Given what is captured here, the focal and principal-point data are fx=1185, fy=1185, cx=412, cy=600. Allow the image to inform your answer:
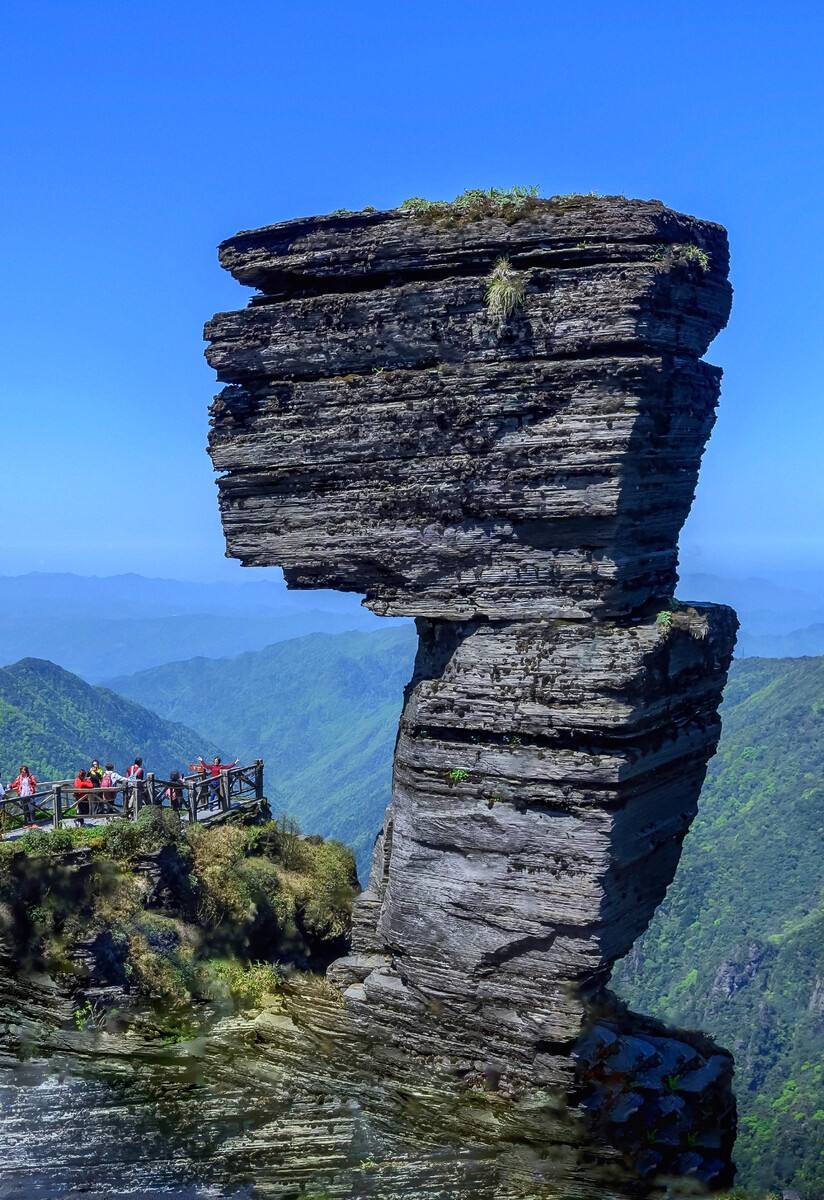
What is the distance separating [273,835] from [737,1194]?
12492mm

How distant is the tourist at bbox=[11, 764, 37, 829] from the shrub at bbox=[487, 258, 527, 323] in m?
15.1

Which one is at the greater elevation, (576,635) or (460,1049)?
(576,635)

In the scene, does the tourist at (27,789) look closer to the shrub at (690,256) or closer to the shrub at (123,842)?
the shrub at (123,842)

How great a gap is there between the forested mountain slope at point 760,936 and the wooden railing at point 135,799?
5413 cm

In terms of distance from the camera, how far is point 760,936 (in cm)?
11256

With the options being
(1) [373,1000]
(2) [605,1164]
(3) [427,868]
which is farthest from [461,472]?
(2) [605,1164]

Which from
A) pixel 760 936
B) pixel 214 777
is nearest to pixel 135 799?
pixel 214 777

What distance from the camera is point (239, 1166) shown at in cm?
1722

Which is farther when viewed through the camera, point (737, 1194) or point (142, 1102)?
point (142, 1102)

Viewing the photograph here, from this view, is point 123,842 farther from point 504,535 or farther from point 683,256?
point 683,256

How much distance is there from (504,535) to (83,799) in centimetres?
1339

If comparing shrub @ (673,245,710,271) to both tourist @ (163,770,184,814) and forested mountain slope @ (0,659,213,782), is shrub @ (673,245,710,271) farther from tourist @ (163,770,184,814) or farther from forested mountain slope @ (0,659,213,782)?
forested mountain slope @ (0,659,213,782)

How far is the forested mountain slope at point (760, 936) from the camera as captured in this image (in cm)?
8800

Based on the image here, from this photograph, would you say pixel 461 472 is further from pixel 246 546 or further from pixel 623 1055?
pixel 623 1055
